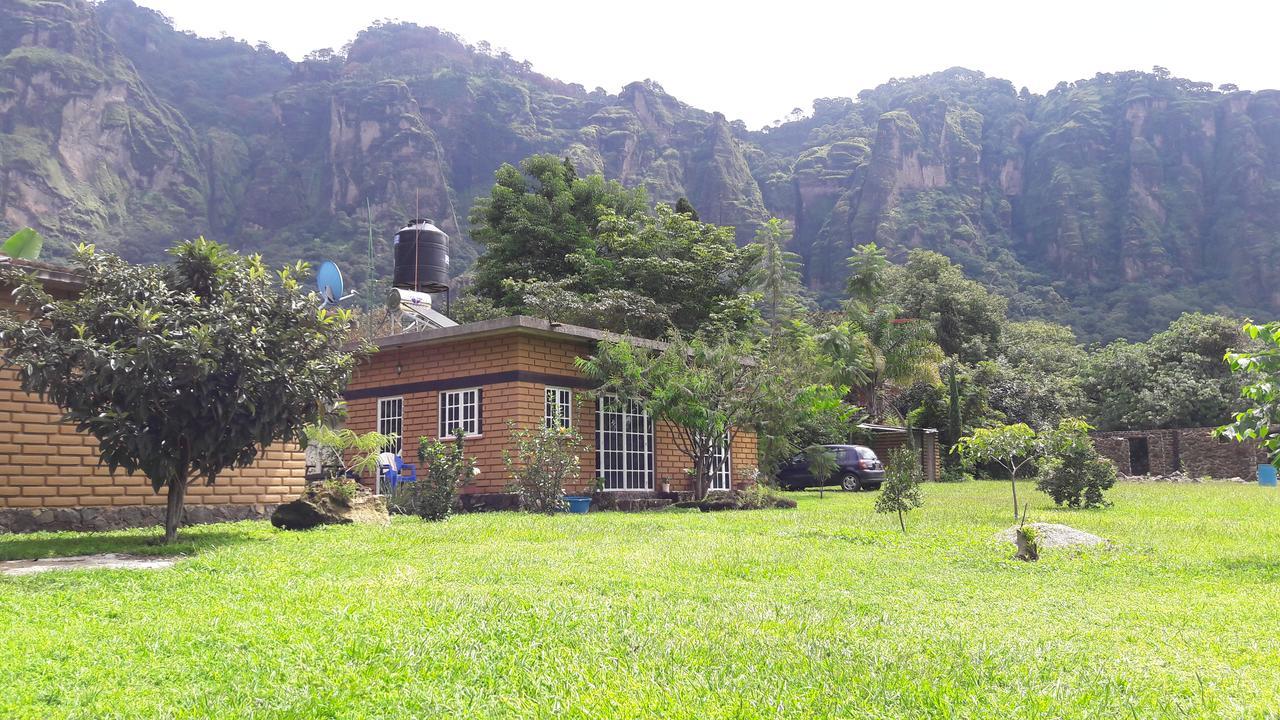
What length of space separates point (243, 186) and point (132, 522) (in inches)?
3393

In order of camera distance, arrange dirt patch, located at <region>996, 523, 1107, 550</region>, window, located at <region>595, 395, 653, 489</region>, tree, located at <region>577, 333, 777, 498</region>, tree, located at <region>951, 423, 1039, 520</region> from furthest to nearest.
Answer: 1. window, located at <region>595, 395, 653, 489</region>
2. tree, located at <region>577, 333, 777, 498</region>
3. tree, located at <region>951, 423, 1039, 520</region>
4. dirt patch, located at <region>996, 523, 1107, 550</region>

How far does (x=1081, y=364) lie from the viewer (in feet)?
155

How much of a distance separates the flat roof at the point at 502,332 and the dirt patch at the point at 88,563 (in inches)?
301

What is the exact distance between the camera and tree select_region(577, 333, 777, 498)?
17266 millimetres

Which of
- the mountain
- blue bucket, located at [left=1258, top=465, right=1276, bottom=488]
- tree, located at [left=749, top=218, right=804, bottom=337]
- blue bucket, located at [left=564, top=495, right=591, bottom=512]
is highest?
the mountain

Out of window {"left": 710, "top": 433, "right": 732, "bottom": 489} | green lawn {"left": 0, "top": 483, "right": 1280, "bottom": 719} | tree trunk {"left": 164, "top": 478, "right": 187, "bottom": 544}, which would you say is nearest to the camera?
green lawn {"left": 0, "top": 483, "right": 1280, "bottom": 719}

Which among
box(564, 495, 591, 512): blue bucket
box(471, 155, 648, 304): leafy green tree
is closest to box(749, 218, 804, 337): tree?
box(471, 155, 648, 304): leafy green tree

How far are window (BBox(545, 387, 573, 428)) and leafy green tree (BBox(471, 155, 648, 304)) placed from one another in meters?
17.2

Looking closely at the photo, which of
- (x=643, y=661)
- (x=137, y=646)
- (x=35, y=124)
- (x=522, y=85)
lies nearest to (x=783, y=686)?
(x=643, y=661)

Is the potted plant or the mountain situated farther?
the mountain

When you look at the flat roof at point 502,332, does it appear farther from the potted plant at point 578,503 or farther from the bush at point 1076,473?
the bush at point 1076,473

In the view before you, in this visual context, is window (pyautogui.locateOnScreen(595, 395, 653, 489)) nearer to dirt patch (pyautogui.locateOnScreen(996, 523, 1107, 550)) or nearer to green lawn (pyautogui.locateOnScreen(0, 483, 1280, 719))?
green lawn (pyautogui.locateOnScreen(0, 483, 1280, 719))

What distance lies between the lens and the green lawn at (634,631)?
166 inches

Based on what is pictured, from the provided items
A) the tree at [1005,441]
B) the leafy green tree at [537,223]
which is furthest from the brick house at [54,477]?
the leafy green tree at [537,223]
